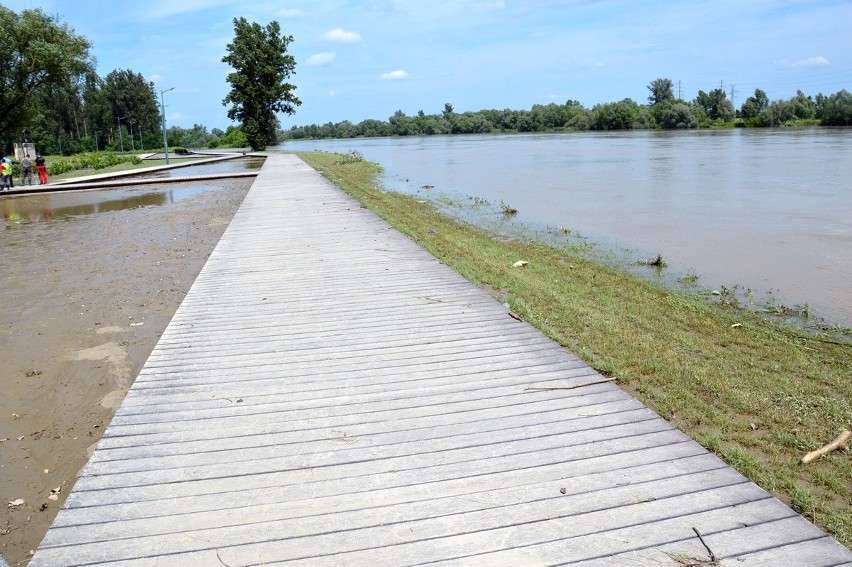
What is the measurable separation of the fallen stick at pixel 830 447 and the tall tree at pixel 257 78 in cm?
5274

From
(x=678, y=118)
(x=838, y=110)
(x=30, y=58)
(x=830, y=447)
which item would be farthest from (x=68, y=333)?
(x=678, y=118)


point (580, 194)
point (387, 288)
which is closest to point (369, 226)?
point (387, 288)

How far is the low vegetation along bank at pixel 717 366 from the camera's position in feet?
11.1

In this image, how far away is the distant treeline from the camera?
80.2 m

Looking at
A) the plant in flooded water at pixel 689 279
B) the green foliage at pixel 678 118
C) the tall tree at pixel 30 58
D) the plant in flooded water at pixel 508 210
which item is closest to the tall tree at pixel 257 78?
the tall tree at pixel 30 58

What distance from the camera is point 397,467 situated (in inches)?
125

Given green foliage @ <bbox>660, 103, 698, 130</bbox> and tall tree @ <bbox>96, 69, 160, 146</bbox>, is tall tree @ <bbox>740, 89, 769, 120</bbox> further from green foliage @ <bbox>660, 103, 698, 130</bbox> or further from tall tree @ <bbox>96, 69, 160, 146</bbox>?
tall tree @ <bbox>96, 69, 160, 146</bbox>

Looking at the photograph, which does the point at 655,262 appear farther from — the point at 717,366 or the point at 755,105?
the point at 755,105

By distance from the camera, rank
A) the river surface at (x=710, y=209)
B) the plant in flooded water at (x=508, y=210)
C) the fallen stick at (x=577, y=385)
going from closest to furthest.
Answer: the fallen stick at (x=577, y=385)
the river surface at (x=710, y=209)
the plant in flooded water at (x=508, y=210)

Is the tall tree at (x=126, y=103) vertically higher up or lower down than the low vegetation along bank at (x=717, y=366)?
higher up

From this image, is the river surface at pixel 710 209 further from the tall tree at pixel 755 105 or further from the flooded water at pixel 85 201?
the tall tree at pixel 755 105

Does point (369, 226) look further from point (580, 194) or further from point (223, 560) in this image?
point (580, 194)

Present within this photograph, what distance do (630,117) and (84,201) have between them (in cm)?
8826

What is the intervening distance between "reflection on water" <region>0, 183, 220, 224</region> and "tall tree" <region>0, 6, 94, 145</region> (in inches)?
526
